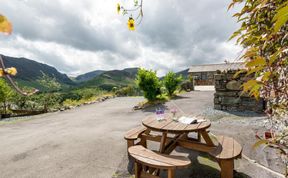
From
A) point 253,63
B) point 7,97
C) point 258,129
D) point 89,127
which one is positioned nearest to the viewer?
point 253,63

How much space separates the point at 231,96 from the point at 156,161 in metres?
6.16

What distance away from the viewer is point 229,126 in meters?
5.79

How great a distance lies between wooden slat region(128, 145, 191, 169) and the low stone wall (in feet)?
18.7

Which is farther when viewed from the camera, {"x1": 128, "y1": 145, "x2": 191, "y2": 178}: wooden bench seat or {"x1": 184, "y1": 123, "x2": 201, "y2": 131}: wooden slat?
{"x1": 184, "y1": 123, "x2": 201, "y2": 131}: wooden slat

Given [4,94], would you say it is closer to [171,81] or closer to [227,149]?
[171,81]

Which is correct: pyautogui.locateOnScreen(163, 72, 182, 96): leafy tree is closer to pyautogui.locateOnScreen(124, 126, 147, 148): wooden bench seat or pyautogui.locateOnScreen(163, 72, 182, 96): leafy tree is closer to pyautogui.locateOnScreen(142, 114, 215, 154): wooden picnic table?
pyautogui.locateOnScreen(124, 126, 147, 148): wooden bench seat

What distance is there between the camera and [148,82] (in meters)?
11.2

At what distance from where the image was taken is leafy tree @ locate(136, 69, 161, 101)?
11062 mm

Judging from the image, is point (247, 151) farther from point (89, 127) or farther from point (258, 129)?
point (89, 127)

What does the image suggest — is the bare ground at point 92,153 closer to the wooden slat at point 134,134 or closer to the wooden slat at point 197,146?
the wooden slat at point 197,146

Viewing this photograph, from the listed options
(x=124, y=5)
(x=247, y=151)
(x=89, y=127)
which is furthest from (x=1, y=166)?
(x=247, y=151)

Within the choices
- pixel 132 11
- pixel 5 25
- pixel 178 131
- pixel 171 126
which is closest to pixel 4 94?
pixel 171 126

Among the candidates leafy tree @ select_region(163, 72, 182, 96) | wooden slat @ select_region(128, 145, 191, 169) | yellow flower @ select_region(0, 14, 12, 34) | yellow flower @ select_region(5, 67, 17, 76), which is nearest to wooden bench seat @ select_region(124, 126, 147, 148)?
wooden slat @ select_region(128, 145, 191, 169)

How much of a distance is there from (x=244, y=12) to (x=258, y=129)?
542cm
